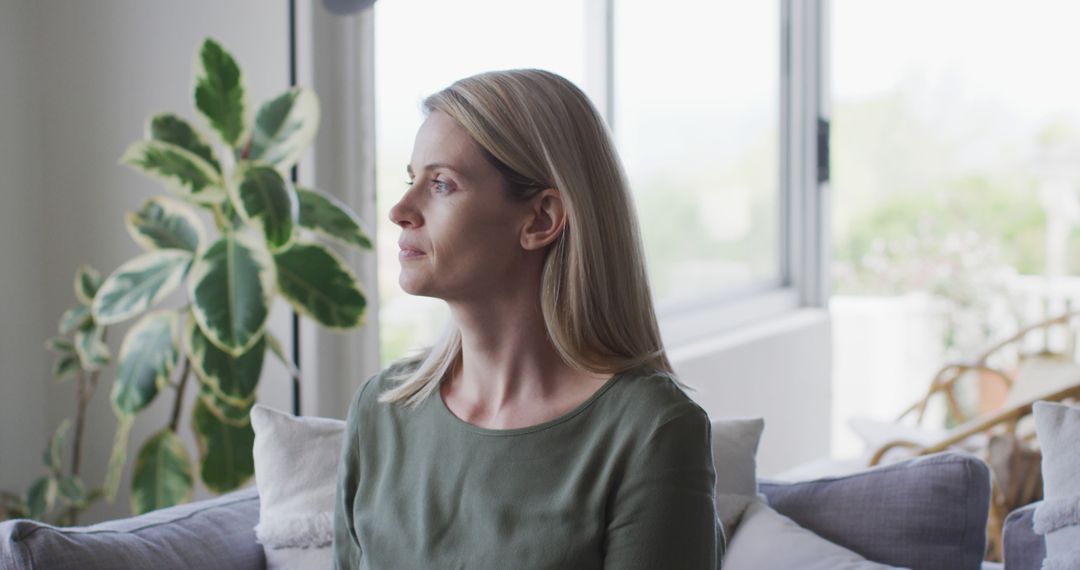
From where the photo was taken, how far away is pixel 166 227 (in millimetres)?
2285

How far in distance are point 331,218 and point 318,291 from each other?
15cm

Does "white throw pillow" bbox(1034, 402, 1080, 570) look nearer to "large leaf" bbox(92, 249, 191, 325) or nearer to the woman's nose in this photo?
the woman's nose

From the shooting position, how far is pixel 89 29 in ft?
9.11

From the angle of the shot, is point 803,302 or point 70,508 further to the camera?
point 803,302

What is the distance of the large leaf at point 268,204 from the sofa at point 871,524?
1.61ft

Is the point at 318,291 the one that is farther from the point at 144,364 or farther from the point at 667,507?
the point at 667,507

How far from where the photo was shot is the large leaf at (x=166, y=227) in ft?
7.45

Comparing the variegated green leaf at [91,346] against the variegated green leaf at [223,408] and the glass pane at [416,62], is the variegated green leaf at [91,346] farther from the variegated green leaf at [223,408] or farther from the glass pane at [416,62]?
the glass pane at [416,62]

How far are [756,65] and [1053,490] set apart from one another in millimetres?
3383

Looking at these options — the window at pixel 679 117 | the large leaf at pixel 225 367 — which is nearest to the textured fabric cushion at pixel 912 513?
the large leaf at pixel 225 367

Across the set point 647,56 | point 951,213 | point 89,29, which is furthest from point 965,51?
point 89,29

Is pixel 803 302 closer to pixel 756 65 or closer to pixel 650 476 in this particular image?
pixel 756 65

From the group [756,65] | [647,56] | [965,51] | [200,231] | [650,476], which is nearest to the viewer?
[650,476]

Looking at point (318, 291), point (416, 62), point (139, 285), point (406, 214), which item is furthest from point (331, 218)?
point (406, 214)
